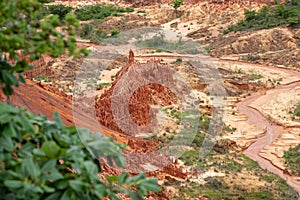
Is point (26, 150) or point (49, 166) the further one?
point (26, 150)

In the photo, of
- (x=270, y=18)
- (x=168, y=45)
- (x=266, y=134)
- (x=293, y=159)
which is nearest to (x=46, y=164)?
(x=293, y=159)

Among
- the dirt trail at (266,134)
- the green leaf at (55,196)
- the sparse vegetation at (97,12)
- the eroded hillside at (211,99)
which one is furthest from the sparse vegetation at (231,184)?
the sparse vegetation at (97,12)

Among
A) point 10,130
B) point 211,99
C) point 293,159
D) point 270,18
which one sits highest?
point 10,130

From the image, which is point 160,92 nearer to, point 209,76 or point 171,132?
point 171,132

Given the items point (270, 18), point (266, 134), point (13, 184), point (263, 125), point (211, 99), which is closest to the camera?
point (13, 184)

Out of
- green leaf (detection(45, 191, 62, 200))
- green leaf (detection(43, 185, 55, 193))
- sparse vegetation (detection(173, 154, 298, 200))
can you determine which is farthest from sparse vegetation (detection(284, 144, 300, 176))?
green leaf (detection(43, 185, 55, 193))

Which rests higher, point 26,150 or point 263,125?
point 26,150

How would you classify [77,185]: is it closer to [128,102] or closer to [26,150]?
[26,150]

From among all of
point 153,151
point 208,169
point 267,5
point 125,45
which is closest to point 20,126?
point 153,151
